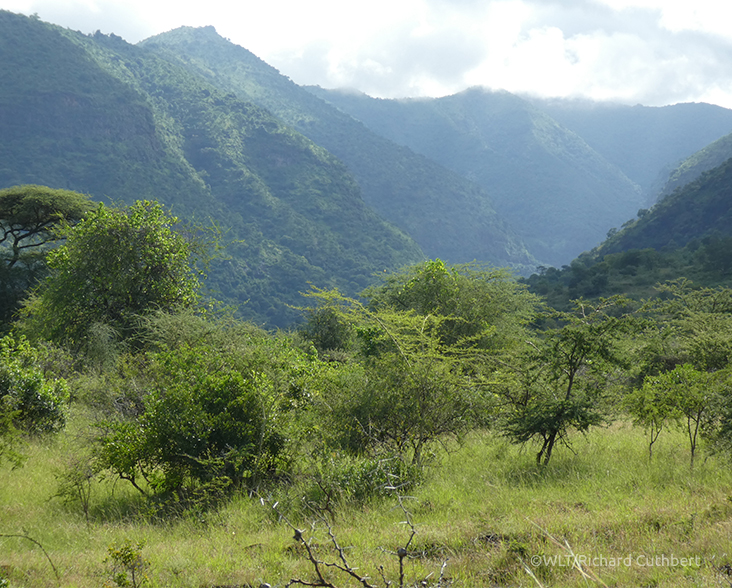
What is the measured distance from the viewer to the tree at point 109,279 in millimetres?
18875

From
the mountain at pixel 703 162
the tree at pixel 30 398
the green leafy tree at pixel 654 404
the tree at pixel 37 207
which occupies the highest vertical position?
the mountain at pixel 703 162

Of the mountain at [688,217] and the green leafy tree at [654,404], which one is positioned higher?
the mountain at [688,217]

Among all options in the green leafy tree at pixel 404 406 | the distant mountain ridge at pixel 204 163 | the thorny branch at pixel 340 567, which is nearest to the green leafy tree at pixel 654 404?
the green leafy tree at pixel 404 406

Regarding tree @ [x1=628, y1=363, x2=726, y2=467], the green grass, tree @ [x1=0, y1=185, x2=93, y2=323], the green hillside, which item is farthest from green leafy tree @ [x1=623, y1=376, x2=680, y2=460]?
tree @ [x1=0, y1=185, x2=93, y2=323]

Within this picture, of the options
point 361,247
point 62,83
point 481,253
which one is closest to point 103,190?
point 62,83

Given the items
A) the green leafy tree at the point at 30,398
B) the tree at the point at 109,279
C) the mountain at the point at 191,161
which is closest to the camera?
the green leafy tree at the point at 30,398

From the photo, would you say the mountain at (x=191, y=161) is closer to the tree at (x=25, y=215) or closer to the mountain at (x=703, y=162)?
the tree at (x=25, y=215)

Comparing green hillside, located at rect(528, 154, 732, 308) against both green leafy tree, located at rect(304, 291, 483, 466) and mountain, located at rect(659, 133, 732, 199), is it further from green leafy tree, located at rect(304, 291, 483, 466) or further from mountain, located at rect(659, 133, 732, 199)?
mountain, located at rect(659, 133, 732, 199)

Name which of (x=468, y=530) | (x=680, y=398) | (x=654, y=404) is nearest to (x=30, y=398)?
(x=468, y=530)

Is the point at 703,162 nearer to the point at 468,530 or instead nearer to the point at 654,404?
the point at 654,404

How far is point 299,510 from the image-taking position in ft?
23.4

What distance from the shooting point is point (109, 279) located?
19062 millimetres

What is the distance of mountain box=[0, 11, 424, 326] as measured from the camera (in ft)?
335

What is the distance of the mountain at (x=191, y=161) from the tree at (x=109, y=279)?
6974cm
